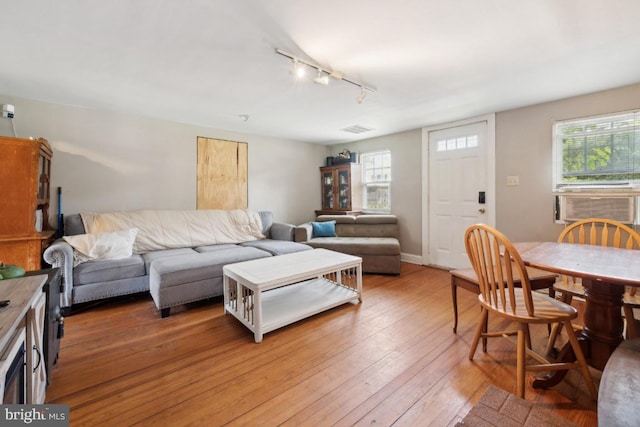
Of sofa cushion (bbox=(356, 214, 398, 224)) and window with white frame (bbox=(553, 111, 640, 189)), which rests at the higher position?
window with white frame (bbox=(553, 111, 640, 189))

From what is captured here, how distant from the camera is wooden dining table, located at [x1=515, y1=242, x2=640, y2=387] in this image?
4.50 ft

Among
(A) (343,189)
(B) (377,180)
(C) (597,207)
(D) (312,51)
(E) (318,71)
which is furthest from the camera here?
(A) (343,189)

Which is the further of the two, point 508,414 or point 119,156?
point 119,156

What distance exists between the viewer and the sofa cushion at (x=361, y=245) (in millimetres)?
3668

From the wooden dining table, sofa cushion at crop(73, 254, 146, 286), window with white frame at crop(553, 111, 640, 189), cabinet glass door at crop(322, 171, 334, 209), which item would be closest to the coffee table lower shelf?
sofa cushion at crop(73, 254, 146, 286)

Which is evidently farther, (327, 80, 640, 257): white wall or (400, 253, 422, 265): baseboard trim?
(400, 253, 422, 265): baseboard trim

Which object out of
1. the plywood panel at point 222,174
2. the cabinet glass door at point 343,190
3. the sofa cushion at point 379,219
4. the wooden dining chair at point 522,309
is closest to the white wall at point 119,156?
the plywood panel at point 222,174

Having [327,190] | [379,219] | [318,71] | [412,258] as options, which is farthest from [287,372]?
[327,190]

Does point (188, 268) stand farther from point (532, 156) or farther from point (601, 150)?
point (601, 150)

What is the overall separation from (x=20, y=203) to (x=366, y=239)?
3.73m

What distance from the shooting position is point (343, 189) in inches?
196

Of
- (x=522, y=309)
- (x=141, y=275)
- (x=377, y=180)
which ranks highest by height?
(x=377, y=180)

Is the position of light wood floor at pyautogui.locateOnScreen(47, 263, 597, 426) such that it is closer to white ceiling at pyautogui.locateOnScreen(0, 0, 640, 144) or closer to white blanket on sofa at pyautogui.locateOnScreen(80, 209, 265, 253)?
white blanket on sofa at pyautogui.locateOnScreen(80, 209, 265, 253)

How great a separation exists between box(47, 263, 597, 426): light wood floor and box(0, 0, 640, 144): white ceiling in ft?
6.87
